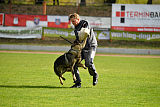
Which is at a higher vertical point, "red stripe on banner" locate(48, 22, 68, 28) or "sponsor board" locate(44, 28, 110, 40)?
"red stripe on banner" locate(48, 22, 68, 28)

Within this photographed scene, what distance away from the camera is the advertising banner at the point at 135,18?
1293 inches

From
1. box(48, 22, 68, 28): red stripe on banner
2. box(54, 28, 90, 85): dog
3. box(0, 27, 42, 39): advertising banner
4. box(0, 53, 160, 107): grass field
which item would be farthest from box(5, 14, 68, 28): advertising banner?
box(54, 28, 90, 85): dog

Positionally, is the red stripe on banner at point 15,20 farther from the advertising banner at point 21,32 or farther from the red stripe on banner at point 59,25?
the red stripe on banner at point 59,25

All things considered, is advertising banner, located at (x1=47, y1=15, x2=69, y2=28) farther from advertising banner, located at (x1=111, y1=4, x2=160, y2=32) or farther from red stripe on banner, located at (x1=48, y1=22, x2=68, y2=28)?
advertising banner, located at (x1=111, y1=4, x2=160, y2=32)

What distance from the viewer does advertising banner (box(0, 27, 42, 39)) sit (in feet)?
106

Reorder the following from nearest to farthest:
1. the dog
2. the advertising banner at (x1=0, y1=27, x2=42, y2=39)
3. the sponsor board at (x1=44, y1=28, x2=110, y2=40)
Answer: the dog
the sponsor board at (x1=44, y1=28, x2=110, y2=40)
the advertising banner at (x1=0, y1=27, x2=42, y2=39)

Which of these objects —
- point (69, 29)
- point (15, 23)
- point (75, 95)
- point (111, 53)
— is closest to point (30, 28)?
point (15, 23)

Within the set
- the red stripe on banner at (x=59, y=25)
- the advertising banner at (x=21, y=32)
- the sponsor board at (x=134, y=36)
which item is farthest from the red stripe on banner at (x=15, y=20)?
the sponsor board at (x=134, y=36)

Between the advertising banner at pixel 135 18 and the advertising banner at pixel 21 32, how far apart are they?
22.0 ft

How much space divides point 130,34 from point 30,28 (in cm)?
877

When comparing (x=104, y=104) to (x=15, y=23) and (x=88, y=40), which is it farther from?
(x=15, y=23)

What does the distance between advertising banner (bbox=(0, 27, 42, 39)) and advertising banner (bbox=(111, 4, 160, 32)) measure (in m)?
6.70

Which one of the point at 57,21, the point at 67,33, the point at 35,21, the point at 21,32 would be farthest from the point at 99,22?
the point at 21,32

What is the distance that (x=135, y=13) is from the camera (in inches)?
1305
